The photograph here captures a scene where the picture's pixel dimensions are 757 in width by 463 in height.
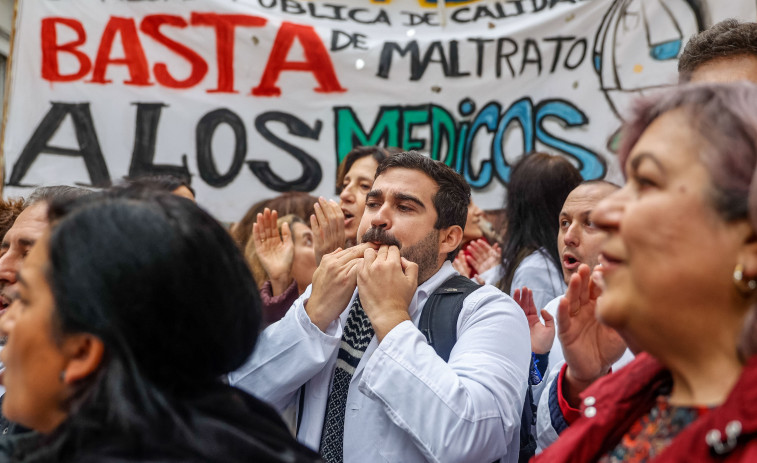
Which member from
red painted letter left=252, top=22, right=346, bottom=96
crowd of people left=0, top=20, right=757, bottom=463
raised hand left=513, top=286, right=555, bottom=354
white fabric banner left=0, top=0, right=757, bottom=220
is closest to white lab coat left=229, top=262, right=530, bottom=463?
raised hand left=513, top=286, right=555, bottom=354

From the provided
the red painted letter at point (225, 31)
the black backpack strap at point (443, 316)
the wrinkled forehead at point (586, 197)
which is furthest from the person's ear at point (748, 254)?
the red painted letter at point (225, 31)

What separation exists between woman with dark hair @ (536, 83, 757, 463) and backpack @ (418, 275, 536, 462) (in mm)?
1085

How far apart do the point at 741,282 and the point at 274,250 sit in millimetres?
2916

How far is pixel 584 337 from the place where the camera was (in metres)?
2.16

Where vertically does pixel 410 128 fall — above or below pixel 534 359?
above

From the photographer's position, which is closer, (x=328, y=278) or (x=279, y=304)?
(x=328, y=278)

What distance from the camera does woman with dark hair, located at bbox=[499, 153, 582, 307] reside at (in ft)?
11.8

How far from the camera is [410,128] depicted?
182 inches

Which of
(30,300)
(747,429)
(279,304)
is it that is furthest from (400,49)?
(747,429)

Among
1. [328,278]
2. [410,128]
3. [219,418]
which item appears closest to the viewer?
[219,418]

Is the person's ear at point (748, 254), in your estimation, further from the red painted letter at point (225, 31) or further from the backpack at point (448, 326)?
the red painted letter at point (225, 31)

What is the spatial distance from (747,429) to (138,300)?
930 millimetres

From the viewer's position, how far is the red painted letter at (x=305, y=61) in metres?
4.65

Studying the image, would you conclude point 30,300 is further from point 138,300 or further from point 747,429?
point 747,429
